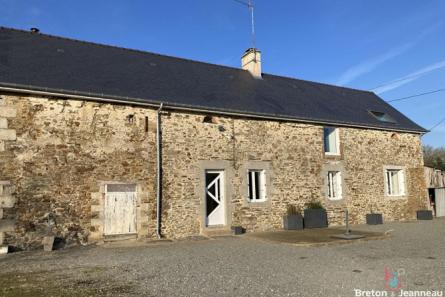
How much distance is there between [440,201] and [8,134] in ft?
59.7

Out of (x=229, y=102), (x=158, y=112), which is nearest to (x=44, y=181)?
(x=158, y=112)

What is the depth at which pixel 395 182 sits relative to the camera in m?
15.6

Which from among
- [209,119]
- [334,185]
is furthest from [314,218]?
[209,119]

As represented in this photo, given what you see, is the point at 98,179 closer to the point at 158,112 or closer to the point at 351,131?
the point at 158,112

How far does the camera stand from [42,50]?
11219 mm

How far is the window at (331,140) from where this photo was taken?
13961 mm

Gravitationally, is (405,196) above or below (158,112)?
below

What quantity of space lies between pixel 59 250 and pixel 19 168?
2.24 m

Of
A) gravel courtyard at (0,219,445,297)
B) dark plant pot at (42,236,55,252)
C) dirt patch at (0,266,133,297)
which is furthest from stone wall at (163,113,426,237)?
dirt patch at (0,266,133,297)

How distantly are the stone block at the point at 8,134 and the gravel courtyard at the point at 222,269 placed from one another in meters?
2.79

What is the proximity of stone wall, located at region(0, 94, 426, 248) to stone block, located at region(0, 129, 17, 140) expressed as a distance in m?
0.09

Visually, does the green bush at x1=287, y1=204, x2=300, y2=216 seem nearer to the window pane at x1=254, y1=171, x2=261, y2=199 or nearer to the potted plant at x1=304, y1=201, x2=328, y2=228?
the potted plant at x1=304, y1=201, x2=328, y2=228

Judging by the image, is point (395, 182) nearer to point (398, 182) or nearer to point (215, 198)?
point (398, 182)
